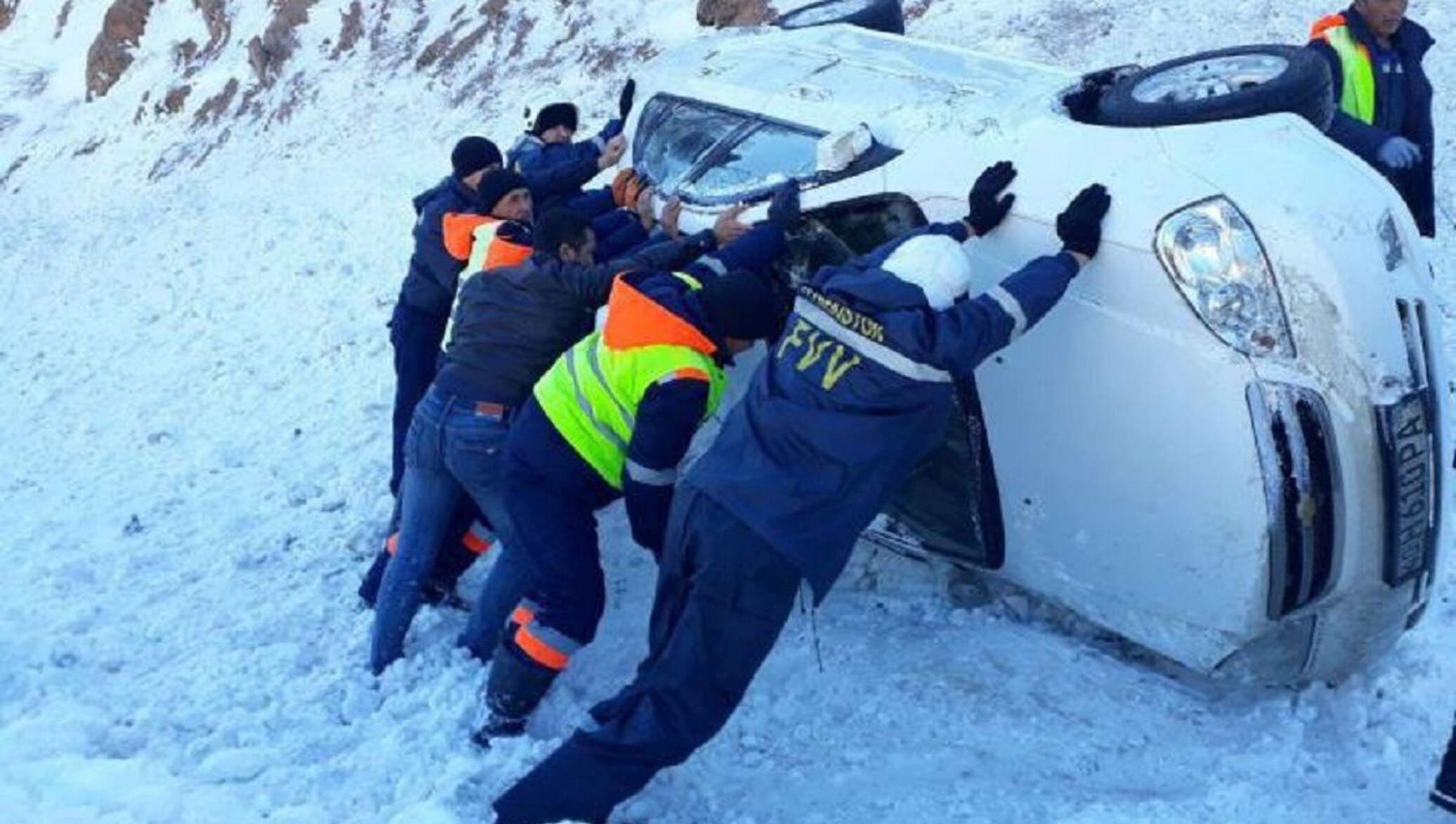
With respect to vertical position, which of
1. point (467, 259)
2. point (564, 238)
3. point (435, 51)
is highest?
point (564, 238)

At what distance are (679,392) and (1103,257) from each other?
1.19 m

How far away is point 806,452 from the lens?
382 centimetres

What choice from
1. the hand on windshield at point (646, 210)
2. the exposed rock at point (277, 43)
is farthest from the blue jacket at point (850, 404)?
the exposed rock at point (277, 43)

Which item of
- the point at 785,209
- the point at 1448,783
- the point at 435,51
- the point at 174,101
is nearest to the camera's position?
the point at 1448,783

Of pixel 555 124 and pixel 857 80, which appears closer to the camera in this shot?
pixel 857 80

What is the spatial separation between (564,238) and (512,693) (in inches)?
58.4

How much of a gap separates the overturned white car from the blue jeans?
48.7 inches

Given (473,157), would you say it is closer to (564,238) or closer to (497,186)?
(497,186)

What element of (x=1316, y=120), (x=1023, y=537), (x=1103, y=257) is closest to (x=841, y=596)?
(x=1023, y=537)

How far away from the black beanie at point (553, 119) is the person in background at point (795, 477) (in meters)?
2.89

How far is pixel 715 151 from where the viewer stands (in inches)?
212

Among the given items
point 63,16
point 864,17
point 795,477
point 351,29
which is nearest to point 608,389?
point 795,477

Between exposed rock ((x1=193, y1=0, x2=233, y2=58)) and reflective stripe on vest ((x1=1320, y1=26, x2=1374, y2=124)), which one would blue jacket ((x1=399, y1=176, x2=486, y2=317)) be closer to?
reflective stripe on vest ((x1=1320, y1=26, x2=1374, y2=124))

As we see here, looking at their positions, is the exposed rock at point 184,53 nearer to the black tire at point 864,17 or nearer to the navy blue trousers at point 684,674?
the black tire at point 864,17
